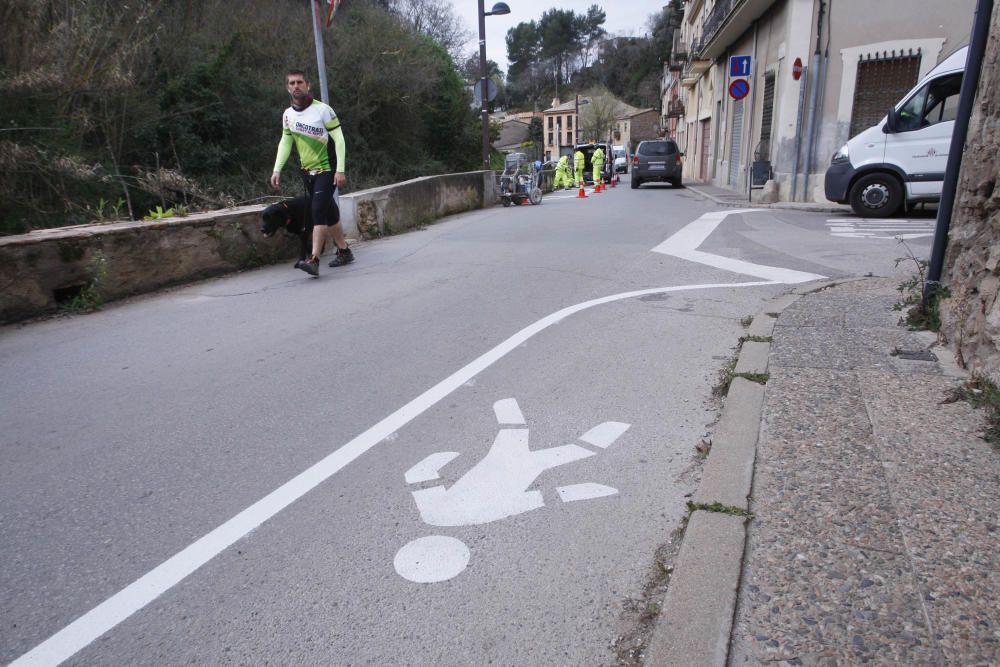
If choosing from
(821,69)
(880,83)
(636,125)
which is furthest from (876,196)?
(636,125)

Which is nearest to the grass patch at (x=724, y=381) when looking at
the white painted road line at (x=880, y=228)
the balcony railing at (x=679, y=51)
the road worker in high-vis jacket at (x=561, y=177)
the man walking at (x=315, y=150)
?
the man walking at (x=315, y=150)

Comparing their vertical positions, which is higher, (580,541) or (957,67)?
(957,67)

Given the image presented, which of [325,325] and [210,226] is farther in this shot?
[210,226]

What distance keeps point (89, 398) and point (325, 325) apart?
5.99 ft

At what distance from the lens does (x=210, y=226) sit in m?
7.61

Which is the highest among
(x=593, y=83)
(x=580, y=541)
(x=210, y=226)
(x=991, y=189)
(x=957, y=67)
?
(x=593, y=83)

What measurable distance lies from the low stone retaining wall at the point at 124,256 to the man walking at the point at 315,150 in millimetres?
1017

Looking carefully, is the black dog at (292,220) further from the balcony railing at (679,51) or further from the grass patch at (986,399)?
the balcony railing at (679,51)

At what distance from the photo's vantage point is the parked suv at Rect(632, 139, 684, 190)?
2673cm

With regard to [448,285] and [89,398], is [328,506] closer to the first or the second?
[89,398]

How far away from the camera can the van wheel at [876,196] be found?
480 inches

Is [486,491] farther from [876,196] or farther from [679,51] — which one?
[679,51]

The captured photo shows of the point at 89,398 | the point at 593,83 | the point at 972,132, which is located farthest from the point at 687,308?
the point at 593,83

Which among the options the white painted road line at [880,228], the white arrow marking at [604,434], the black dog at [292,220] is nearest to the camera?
the white arrow marking at [604,434]
